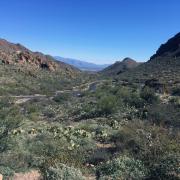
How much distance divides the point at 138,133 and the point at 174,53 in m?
81.5

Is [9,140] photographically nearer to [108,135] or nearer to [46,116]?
[108,135]

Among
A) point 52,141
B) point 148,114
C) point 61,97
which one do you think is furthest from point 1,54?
point 52,141

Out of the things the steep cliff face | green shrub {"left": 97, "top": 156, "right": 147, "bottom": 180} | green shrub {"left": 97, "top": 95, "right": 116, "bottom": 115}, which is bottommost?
green shrub {"left": 97, "top": 95, "right": 116, "bottom": 115}

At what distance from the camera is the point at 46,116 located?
109 ft

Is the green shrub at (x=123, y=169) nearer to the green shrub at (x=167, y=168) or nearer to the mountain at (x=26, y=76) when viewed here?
the green shrub at (x=167, y=168)

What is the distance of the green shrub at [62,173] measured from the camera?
33.8ft

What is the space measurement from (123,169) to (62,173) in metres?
1.83

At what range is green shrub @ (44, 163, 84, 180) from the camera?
10.3 meters

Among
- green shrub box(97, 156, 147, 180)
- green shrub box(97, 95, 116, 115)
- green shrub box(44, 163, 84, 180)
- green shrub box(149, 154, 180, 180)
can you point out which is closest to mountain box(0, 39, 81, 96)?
green shrub box(97, 95, 116, 115)

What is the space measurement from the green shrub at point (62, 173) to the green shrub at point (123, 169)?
2.84ft

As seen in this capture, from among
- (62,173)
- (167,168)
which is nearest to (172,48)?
(167,168)

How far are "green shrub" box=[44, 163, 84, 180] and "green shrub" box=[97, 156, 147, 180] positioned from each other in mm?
865

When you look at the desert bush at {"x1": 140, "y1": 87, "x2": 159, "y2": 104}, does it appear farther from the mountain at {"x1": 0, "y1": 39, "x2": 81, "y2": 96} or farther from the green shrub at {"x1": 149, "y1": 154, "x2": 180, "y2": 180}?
the mountain at {"x1": 0, "y1": 39, "x2": 81, "y2": 96}

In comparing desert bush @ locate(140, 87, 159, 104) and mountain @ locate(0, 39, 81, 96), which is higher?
desert bush @ locate(140, 87, 159, 104)
